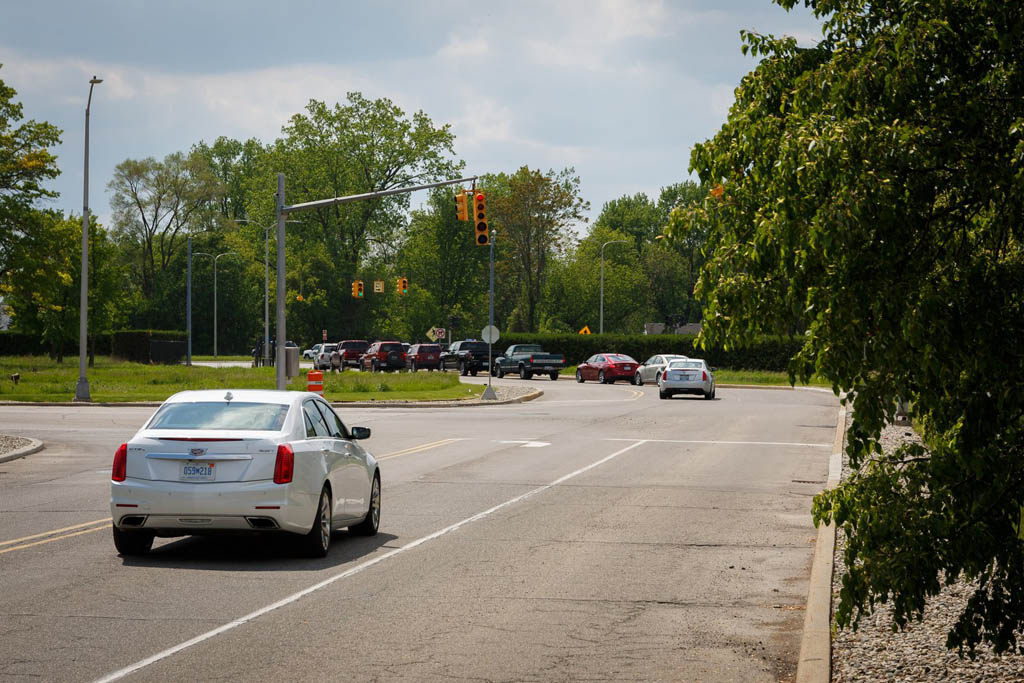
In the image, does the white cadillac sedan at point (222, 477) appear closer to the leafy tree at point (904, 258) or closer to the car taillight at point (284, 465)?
the car taillight at point (284, 465)

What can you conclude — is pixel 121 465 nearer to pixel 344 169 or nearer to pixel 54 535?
pixel 54 535

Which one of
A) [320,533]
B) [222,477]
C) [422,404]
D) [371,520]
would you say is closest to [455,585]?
[320,533]

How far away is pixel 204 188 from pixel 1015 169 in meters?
109

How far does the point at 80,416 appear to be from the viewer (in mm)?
36188

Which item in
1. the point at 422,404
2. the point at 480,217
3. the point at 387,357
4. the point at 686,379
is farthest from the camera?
the point at 387,357

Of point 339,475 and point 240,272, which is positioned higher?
point 240,272

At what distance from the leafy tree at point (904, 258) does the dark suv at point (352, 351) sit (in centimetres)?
7917

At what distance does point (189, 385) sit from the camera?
5100 centimetres

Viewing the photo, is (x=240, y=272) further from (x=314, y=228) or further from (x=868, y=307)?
(x=868, y=307)

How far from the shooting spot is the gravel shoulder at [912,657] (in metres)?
7.30

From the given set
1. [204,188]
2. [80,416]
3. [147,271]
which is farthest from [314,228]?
[80,416]

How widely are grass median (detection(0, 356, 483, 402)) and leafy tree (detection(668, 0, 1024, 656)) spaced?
39.9 metres

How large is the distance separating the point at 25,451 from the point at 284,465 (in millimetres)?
14505

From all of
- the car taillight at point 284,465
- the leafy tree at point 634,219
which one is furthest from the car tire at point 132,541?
the leafy tree at point 634,219
